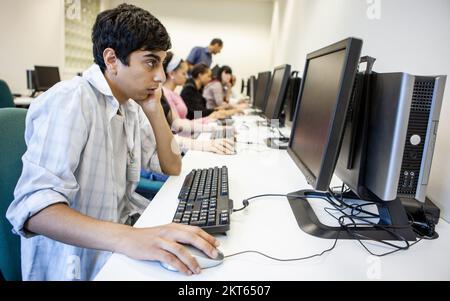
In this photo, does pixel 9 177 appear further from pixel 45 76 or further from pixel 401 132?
pixel 45 76

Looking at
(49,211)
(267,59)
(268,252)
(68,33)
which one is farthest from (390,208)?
(267,59)

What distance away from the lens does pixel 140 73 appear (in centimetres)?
99

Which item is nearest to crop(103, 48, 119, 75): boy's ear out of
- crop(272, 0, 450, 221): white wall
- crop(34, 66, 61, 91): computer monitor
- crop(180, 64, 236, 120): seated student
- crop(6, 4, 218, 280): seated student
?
crop(6, 4, 218, 280): seated student

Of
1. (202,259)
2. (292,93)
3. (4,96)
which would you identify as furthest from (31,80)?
(202,259)

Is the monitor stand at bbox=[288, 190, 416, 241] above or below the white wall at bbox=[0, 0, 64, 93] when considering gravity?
below

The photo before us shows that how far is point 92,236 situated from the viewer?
2.25ft

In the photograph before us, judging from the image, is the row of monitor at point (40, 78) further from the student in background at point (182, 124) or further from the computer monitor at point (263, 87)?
the computer monitor at point (263, 87)

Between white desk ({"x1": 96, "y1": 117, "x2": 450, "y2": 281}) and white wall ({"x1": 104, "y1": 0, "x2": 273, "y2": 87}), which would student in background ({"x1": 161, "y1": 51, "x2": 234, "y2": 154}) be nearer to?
white desk ({"x1": 96, "y1": 117, "x2": 450, "y2": 281})

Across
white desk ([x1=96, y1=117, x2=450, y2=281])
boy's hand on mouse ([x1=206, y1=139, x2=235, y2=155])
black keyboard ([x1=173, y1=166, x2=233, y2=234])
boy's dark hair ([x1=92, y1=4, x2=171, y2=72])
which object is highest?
boy's dark hair ([x1=92, y1=4, x2=171, y2=72])

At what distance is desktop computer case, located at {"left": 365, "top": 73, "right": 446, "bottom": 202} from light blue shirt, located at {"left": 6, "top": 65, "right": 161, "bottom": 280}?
0.73m

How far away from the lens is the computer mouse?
1.97 ft

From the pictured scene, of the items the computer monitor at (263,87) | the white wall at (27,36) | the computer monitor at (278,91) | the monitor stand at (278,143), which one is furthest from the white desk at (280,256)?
the white wall at (27,36)

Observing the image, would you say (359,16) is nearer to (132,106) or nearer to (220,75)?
(132,106)

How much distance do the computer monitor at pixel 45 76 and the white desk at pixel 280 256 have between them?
3948 millimetres
